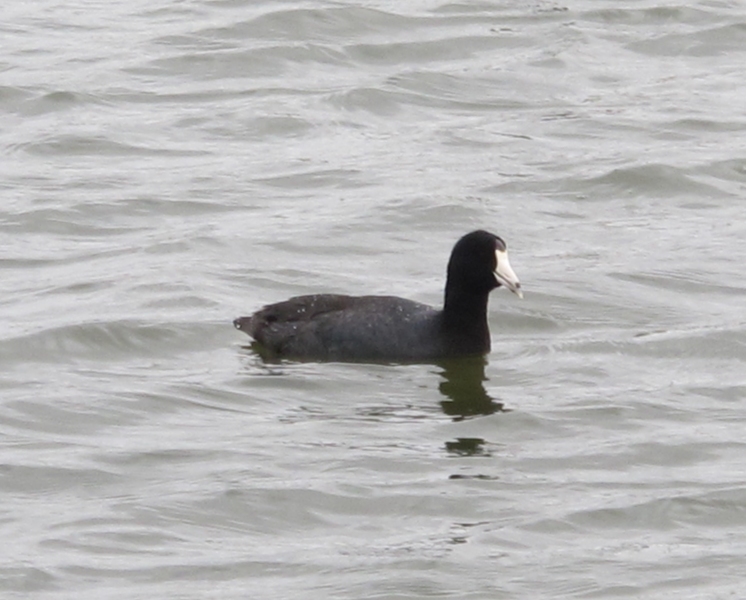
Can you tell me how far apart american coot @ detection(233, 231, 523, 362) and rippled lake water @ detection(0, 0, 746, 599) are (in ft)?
0.37

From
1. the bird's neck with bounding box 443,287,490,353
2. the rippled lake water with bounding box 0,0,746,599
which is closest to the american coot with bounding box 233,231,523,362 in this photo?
the bird's neck with bounding box 443,287,490,353

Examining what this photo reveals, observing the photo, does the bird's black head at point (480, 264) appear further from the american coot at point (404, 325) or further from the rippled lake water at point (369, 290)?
the rippled lake water at point (369, 290)

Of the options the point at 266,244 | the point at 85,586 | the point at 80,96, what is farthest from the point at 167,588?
the point at 80,96

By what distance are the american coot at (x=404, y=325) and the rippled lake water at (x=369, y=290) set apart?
4.4 inches

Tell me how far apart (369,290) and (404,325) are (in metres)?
1.26

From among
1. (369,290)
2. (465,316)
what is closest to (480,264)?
(465,316)

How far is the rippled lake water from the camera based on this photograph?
827 cm

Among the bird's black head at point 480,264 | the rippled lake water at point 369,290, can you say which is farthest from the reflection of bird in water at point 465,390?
the bird's black head at point 480,264

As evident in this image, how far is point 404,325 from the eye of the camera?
1091cm

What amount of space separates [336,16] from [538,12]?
74.6 inches

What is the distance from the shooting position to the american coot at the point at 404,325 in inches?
429

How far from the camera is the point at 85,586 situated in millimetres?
7770

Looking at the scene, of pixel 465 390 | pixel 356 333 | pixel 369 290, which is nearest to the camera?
pixel 465 390

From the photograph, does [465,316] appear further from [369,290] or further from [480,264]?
[369,290]
